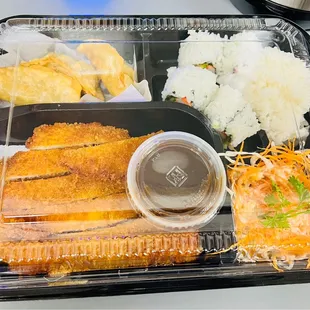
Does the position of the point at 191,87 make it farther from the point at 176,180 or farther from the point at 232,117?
the point at 176,180

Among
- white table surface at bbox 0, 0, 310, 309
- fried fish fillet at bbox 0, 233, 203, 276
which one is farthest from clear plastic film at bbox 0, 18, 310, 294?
white table surface at bbox 0, 0, 310, 309

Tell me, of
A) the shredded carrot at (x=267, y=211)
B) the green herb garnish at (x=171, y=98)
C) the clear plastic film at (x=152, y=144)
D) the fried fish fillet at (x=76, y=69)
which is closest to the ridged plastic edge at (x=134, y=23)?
the clear plastic film at (x=152, y=144)

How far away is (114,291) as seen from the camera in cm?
101

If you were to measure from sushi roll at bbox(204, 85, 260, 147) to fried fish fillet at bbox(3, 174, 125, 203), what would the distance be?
1.16 feet

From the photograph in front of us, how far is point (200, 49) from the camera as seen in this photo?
4.28 feet

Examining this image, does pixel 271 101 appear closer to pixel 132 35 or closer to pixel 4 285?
pixel 132 35

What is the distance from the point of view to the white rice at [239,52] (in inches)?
51.1

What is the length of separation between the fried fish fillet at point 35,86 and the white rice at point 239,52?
47 centimetres

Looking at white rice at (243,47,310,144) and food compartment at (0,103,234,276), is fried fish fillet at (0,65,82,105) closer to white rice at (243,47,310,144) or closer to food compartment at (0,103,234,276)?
food compartment at (0,103,234,276)

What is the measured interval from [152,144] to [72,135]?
22 centimetres

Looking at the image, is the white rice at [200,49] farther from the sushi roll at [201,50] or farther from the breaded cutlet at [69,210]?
the breaded cutlet at [69,210]

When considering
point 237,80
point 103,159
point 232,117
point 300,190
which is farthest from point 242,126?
point 103,159

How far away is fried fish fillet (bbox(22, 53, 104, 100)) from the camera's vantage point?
1247 mm

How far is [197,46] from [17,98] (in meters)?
0.56
